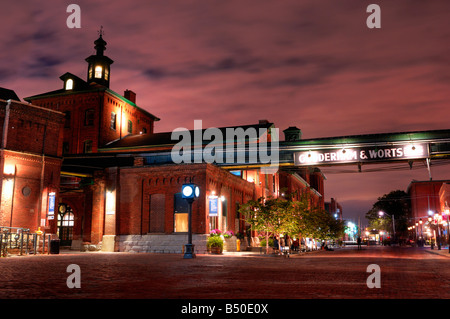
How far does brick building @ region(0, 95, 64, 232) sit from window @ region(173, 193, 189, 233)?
9.04 meters

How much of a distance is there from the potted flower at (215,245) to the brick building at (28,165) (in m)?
11.9

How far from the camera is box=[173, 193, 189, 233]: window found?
3138 centimetres

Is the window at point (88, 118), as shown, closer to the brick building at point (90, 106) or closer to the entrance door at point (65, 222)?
the brick building at point (90, 106)

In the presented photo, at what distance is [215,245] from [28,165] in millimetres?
14657

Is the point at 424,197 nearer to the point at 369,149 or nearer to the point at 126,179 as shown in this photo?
the point at 369,149

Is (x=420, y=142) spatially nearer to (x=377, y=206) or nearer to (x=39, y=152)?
(x=39, y=152)

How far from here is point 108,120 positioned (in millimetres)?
46031

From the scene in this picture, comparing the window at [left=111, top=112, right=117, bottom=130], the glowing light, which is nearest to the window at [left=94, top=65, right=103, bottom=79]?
the window at [left=111, top=112, right=117, bottom=130]

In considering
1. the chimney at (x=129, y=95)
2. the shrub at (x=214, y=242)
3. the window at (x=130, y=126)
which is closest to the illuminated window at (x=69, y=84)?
the chimney at (x=129, y=95)

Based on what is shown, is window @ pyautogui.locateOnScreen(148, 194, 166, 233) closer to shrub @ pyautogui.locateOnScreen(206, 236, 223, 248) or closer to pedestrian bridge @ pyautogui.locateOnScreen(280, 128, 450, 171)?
shrub @ pyautogui.locateOnScreen(206, 236, 223, 248)

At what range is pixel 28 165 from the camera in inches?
1147

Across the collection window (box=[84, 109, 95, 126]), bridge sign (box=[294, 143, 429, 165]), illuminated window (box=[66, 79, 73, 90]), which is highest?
illuminated window (box=[66, 79, 73, 90])

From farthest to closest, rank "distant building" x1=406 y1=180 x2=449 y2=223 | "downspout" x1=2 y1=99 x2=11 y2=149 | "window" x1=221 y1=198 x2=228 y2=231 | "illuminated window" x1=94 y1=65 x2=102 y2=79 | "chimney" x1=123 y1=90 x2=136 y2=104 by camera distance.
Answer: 1. "distant building" x1=406 y1=180 x2=449 y2=223
2. "chimney" x1=123 y1=90 x2=136 y2=104
3. "illuminated window" x1=94 y1=65 x2=102 y2=79
4. "window" x1=221 y1=198 x2=228 y2=231
5. "downspout" x1=2 y1=99 x2=11 y2=149

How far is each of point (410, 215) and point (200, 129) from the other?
7967cm
